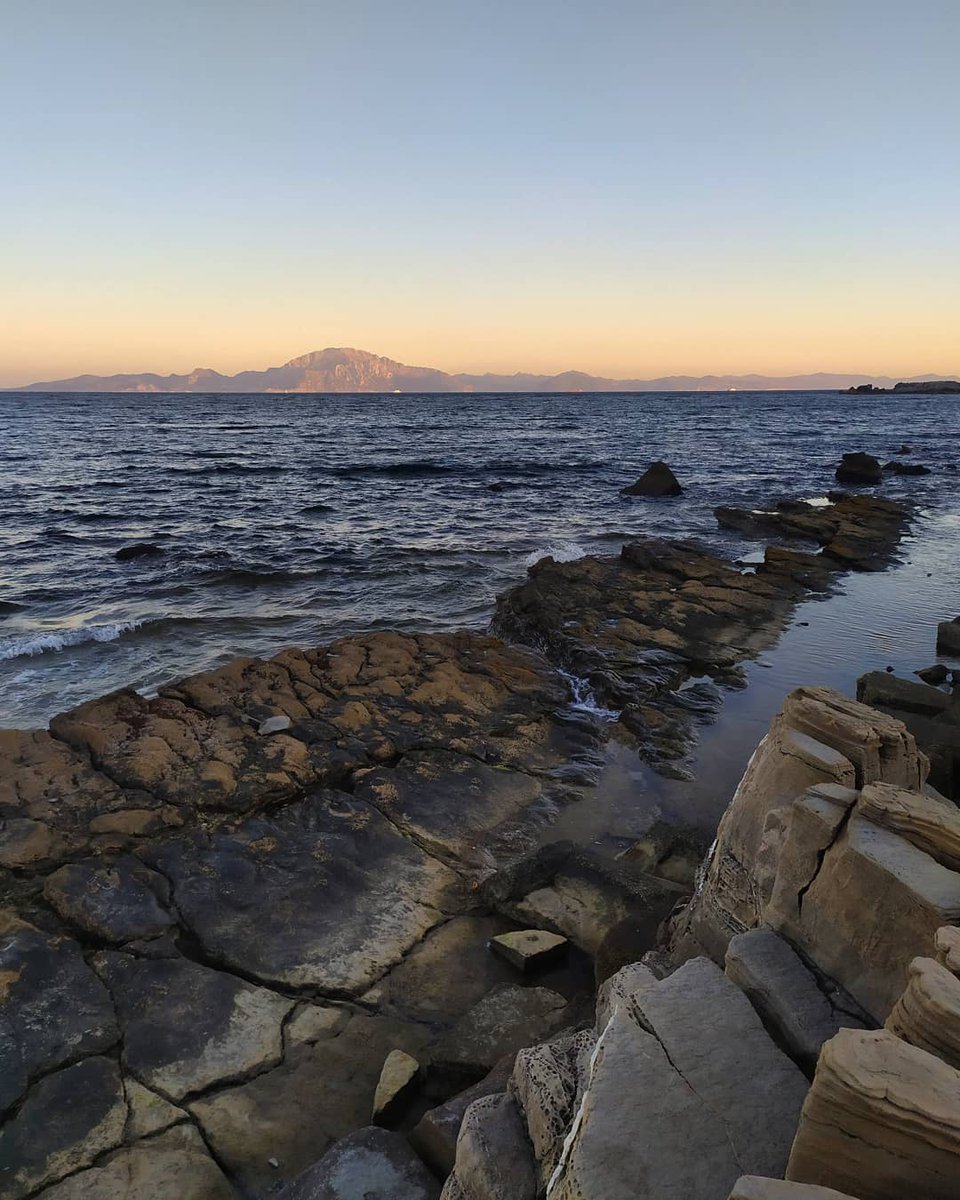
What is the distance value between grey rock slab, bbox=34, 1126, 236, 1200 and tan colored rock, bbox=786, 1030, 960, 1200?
411 cm

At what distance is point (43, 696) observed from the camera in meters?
13.2

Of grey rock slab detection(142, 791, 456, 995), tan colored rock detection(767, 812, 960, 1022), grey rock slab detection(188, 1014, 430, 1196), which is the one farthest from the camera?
grey rock slab detection(142, 791, 456, 995)

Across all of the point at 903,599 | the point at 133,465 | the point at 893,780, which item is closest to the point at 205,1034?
the point at 893,780

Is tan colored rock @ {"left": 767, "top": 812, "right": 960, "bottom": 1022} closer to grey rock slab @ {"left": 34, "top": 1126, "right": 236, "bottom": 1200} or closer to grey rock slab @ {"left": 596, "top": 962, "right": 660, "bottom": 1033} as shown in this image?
grey rock slab @ {"left": 596, "top": 962, "right": 660, "bottom": 1033}

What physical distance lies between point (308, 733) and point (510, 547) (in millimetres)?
16832

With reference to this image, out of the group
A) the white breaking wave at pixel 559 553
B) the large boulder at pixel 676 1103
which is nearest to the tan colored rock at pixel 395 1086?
the large boulder at pixel 676 1103

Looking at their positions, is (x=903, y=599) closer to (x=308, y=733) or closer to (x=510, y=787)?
(x=510, y=787)

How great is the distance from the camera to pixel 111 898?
717 centimetres

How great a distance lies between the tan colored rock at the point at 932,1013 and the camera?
2895mm

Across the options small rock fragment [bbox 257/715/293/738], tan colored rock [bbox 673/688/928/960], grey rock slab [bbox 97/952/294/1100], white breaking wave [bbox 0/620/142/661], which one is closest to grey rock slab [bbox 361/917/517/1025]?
grey rock slab [bbox 97/952/294/1100]

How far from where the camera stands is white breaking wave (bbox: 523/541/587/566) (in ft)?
80.3

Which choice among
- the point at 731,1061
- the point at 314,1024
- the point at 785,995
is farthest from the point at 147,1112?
the point at 785,995

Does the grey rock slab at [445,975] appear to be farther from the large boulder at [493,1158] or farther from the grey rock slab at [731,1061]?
the grey rock slab at [731,1061]

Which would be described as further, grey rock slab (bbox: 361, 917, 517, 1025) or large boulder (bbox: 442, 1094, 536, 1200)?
grey rock slab (bbox: 361, 917, 517, 1025)
